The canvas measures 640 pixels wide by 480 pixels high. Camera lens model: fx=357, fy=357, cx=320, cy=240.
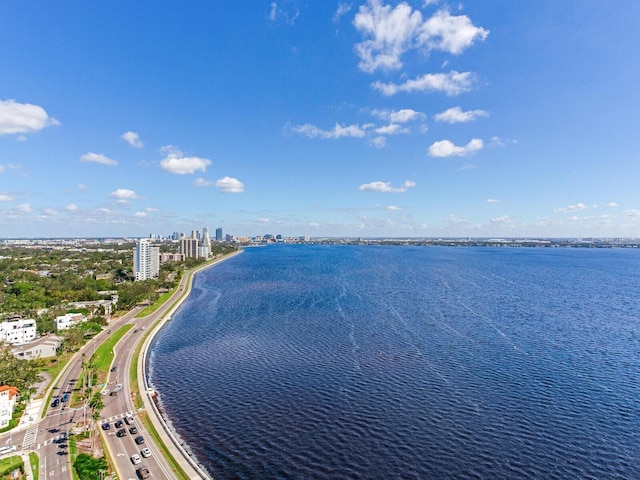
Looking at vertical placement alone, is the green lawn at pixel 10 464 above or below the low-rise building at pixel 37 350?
below

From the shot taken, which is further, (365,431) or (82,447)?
(365,431)

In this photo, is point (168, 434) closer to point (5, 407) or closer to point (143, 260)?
point (5, 407)

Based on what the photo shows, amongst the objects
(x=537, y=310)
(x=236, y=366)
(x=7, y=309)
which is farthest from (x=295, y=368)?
(x=7, y=309)

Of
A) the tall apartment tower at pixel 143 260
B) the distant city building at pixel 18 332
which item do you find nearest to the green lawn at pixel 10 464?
the distant city building at pixel 18 332

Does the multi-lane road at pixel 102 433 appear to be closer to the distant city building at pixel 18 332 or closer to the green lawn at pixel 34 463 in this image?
the green lawn at pixel 34 463

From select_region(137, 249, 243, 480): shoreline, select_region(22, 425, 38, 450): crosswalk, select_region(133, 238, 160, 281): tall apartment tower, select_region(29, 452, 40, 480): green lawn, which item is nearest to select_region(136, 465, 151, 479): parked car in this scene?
select_region(137, 249, 243, 480): shoreline

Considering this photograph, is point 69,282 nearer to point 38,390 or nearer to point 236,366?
point 38,390
